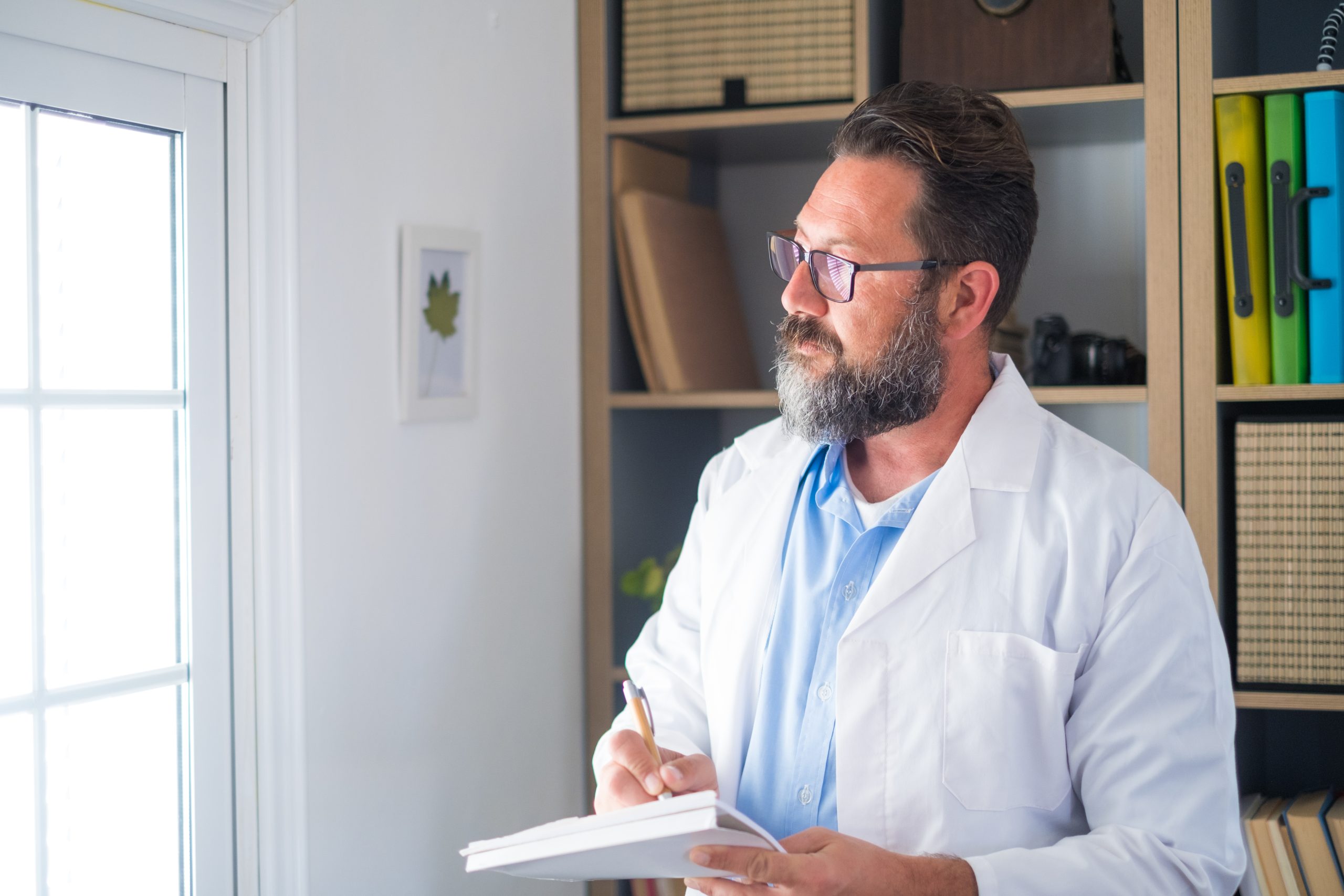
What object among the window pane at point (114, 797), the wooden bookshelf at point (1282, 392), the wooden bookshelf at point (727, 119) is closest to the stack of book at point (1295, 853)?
the wooden bookshelf at point (1282, 392)

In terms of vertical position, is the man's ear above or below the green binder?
below

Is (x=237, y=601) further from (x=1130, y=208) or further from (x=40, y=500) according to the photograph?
(x=1130, y=208)

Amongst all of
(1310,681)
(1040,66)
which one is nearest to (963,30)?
(1040,66)

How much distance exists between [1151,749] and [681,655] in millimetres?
641

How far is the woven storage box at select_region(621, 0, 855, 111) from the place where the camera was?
81.4 inches

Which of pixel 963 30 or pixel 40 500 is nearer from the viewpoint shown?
pixel 40 500

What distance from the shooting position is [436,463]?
1804 mm

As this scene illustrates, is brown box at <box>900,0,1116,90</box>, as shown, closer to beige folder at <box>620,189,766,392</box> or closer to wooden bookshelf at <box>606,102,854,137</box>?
wooden bookshelf at <box>606,102,854,137</box>

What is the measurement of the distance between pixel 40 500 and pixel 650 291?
3.91ft

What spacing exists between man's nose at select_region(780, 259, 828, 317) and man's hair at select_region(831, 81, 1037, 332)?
0.14 m

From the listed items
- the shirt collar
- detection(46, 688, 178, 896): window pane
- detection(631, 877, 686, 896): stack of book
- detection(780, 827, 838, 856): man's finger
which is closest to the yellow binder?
the shirt collar

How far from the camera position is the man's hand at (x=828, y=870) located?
1026mm

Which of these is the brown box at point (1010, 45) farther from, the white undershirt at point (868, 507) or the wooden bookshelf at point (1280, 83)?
the white undershirt at point (868, 507)

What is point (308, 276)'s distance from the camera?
1536 mm
